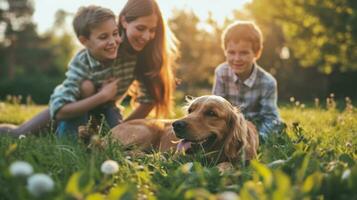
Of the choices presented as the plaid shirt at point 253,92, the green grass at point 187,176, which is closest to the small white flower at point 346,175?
the green grass at point 187,176

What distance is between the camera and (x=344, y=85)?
25953mm

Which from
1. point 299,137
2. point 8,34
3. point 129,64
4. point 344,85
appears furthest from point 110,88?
point 8,34

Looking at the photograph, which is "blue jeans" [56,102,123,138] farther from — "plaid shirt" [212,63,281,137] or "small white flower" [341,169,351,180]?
"small white flower" [341,169,351,180]

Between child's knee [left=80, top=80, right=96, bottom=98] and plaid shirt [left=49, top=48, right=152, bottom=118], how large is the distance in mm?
50

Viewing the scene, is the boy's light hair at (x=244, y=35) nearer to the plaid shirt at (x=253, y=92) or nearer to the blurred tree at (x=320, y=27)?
the plaid shirt at (x=253, y=92)

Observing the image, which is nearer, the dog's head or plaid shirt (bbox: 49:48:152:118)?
the dog's head

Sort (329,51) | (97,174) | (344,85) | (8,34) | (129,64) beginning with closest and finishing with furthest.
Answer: (97,174), (129,64), (329,51), (344,85), (8,34)

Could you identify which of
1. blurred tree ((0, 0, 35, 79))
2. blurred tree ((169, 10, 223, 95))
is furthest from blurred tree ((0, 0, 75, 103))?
blurred tree ((169, 10, 223, 95))

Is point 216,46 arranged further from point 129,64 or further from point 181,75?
point 129,64

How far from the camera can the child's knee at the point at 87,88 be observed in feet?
19.4

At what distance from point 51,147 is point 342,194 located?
7.63ft

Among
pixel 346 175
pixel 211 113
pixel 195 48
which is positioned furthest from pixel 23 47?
pixel 346 175

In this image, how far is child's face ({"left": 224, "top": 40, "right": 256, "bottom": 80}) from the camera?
243 inches

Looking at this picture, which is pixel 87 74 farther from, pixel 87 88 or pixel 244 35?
pixel 244 35
